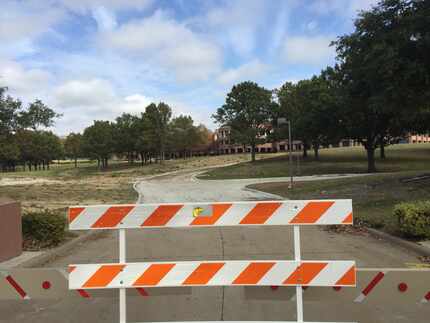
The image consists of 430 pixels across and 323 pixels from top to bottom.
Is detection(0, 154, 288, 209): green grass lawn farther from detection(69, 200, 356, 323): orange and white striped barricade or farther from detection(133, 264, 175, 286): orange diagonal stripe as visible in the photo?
detection(133, 264, 175, 286): orange diagonal stripe

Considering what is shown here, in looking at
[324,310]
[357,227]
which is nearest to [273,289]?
[324,310]

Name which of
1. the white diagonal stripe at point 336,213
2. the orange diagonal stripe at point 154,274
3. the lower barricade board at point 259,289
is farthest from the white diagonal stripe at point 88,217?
the white diagonal stripe at point 336,213

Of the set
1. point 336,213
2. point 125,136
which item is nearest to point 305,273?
point 336,213

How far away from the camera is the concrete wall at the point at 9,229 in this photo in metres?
7.31

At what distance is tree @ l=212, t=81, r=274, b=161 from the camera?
57.4m

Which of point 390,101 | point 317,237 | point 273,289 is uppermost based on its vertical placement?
point 390,101

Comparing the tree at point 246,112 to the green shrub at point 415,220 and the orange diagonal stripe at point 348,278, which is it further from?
the orange diagonal stripe at point 348,278

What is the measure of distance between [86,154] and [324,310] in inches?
2956

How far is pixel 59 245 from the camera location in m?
8.87

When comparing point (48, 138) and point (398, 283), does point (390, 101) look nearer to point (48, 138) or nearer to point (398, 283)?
point (398, 283)

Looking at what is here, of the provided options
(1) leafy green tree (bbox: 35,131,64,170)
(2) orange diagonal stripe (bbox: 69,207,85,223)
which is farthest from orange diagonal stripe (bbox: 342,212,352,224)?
(1) leafy green tree (bbox: 35,131,64,170)

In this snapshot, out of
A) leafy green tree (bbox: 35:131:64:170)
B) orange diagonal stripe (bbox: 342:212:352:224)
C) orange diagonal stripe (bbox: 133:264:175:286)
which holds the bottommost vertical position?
orange diagonal stripe (bbox: 133:264:175:286)

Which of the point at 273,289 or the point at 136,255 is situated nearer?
the point at 273,289

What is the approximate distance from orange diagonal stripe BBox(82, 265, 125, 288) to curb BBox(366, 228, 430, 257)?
5.60 m
